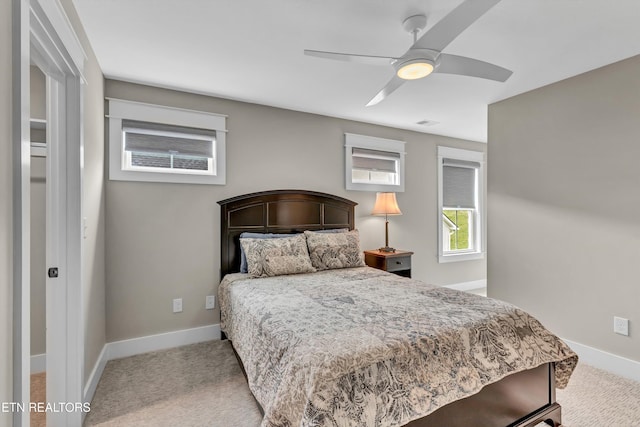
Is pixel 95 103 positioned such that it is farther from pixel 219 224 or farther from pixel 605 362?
pixel 605 362

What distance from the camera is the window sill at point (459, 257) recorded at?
15.5 ft

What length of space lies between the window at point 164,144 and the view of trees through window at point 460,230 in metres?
3.66

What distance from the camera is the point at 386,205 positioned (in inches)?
154

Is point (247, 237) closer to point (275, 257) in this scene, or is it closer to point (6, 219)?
point (275, 257)

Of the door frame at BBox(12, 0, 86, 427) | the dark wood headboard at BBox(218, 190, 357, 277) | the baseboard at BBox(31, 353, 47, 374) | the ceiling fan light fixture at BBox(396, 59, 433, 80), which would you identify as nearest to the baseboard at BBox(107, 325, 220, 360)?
the baseboard at BBox(31, 353, 47, 374)

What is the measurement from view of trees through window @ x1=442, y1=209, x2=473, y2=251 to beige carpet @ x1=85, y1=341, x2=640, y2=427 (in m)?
2.55

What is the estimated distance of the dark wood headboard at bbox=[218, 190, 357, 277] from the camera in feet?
10.4

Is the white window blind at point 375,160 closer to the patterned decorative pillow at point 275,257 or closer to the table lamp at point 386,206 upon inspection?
the table lamp at point 386,206

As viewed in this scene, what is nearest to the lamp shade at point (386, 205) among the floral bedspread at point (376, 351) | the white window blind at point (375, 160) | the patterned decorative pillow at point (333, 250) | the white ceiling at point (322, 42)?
the white window blind at point (375, 160)

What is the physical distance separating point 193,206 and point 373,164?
2.38m

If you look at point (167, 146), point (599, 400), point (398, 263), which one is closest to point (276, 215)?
point (167, 146)

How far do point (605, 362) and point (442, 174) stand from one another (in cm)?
295

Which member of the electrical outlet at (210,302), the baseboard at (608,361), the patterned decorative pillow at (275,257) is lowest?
the baseboard at (608,361)

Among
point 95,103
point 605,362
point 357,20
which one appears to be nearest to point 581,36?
point 357,20
